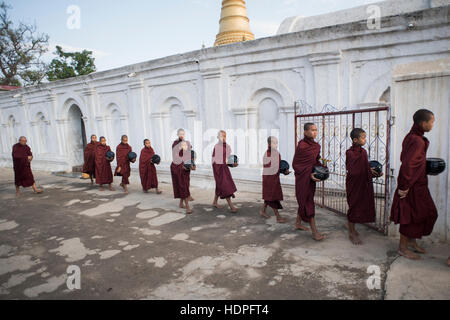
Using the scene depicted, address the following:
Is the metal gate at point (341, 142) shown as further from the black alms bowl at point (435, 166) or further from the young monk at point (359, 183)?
the black alms bowl at point (435, 166)

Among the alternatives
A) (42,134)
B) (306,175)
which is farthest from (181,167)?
(42,134)

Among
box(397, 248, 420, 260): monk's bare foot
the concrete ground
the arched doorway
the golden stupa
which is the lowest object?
the concrete ground

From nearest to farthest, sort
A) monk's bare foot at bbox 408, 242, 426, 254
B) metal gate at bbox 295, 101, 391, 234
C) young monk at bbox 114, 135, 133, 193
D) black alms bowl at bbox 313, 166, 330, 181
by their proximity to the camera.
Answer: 1. monk's bare foot at bbox 408, 242, 426, 254
2. black alms bowl at bbox 313, 166, 330, 181
3. metal gate at bbox 295, 101, 391, 234
4. young monk at bbox 114, 135, 133, 193

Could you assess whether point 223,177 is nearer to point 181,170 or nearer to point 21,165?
point 181,170

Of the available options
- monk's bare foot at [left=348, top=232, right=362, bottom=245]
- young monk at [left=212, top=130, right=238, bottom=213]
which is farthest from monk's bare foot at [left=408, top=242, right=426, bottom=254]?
young monk at [left=212, top=130, right=238, bottom=213]

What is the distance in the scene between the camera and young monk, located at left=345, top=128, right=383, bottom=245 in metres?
4.36

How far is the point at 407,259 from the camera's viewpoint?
3836 mm

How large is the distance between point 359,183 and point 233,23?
486 inches

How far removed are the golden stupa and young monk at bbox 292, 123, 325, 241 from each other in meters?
10.9

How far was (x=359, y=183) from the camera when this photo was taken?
4.36 metres

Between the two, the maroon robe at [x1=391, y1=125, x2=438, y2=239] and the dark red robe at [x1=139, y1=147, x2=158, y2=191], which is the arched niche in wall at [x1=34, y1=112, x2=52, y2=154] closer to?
the dark red robe at [x1=139, y1=147, x2=158, y2=191]

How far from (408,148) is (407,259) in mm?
1422

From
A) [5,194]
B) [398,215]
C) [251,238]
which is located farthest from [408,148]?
[5,194]
